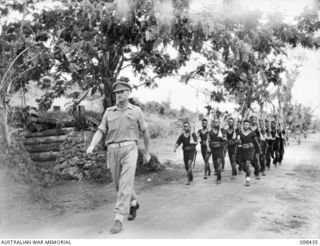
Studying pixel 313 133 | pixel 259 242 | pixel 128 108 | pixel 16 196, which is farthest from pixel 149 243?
pixel 313 133

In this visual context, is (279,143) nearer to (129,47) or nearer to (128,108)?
(129,47)

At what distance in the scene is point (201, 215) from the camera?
698 centimetres

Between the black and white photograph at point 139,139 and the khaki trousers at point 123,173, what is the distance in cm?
1

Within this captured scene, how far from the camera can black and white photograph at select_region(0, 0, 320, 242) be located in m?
6.03

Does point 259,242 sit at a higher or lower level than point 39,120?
lower

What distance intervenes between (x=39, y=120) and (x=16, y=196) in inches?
214

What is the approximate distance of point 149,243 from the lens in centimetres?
528

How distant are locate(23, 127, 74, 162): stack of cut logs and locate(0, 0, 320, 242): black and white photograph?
0.12 ft

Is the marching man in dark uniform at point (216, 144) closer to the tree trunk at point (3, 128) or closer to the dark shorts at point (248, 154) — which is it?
the dark shorts at point (248, 154)

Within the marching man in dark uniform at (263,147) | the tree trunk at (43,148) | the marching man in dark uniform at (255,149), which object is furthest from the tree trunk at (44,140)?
the marching man in dark uniform at (263,147)

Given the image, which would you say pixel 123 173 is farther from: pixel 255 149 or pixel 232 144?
pixel 232 144

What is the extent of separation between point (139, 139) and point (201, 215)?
1.55 meters

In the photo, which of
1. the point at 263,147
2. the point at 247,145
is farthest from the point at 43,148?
the point at 263,147

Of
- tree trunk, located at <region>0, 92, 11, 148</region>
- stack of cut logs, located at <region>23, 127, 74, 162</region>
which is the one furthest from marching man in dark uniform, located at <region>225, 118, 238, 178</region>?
tree trunk, located at <region>0, 92, 11, 148</region>
